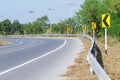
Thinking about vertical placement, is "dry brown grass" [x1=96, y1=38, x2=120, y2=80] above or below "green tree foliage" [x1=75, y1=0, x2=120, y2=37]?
below

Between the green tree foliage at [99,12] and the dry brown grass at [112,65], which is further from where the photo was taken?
the green tree foliage at [99,12]

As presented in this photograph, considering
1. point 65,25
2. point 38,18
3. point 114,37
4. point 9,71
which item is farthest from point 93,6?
point 38,18

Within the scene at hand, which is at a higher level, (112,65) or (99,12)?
(99,12)

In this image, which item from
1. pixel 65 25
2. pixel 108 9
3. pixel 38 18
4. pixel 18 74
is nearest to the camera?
pixel 18 74

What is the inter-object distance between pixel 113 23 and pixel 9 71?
1831 inches

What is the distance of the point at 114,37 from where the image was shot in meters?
61.0

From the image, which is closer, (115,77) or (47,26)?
(115,77)

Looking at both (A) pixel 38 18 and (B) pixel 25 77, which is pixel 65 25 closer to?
(A) pixel 38 18

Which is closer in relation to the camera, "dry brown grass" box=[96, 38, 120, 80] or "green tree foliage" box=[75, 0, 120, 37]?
"dry brown grass" box=[96, 38, 120, 80]

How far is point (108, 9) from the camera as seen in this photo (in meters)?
65.8

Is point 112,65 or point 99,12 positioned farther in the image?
point 99,12

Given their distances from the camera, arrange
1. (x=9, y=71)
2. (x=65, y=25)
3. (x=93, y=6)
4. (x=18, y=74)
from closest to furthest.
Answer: (x=18, y=74), (x=9, y=71), (x=93, y=6), (x=65, y=25)

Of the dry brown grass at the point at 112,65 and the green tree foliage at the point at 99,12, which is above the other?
the green tree foliage at the point at 99,12

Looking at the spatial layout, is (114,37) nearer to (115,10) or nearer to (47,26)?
(115,10)
